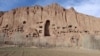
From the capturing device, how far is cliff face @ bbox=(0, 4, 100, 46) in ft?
207

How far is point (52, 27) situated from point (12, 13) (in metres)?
13.6

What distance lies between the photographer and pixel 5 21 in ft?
231

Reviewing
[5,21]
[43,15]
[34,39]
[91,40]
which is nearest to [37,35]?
[34,39]

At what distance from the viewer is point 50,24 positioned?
6756 cm

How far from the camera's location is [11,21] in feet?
231

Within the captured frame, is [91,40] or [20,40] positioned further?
[20,40]

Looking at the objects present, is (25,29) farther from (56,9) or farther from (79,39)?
(79,39)

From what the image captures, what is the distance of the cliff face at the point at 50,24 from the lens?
207ft

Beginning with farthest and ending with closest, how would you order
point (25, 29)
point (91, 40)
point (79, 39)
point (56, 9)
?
point (56, 9) → point (25, 29) → point (79, 39) → point (91, 40)

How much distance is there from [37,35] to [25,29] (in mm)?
4845

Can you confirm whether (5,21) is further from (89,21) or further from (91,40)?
(91,40)

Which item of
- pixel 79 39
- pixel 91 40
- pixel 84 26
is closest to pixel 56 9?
pixel 84 26

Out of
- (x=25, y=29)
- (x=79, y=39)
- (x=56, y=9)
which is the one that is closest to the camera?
(x=79, y=39)

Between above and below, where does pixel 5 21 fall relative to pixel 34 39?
above
